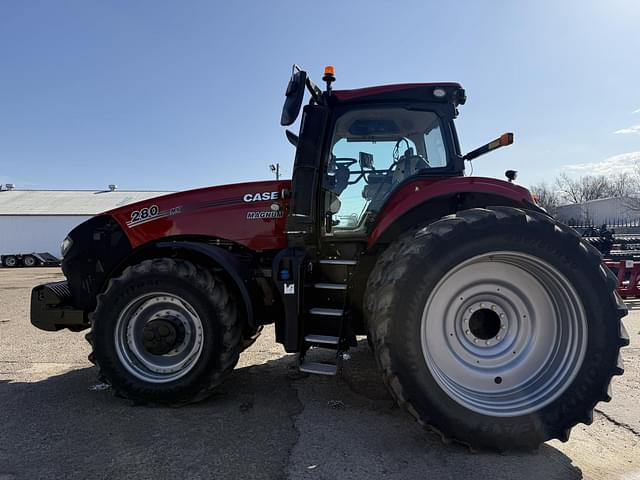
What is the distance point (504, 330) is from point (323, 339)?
1269mm

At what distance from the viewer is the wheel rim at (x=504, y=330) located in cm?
268

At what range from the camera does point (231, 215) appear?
372 cm

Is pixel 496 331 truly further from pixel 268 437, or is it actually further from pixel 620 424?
pixel 268 437

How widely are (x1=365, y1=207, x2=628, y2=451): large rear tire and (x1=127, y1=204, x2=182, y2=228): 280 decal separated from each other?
200 centimetres

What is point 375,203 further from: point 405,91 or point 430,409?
point 430,409

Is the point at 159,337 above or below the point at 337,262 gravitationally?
below

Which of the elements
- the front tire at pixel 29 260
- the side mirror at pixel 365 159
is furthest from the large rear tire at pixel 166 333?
the front tire at pixel 29 260

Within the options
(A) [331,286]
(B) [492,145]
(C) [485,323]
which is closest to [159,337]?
(A) [331,286]

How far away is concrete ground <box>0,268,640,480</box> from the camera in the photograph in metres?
2.41

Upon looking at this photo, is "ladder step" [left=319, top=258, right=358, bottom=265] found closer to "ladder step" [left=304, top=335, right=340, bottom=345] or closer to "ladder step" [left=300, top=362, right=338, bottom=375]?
"ladder step" [left=304, top=335, right=340, bottom=345]

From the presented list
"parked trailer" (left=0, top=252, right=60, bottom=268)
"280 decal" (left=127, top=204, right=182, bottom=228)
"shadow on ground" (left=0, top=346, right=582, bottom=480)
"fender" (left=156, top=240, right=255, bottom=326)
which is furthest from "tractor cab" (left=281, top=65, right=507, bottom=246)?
"parked trailer" (left=0, top=252, right=60, bottom=268)

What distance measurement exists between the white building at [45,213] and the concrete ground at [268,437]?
103ft

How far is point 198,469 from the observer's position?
2.43 metres

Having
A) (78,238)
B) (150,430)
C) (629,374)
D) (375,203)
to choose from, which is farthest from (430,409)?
(78,238)
